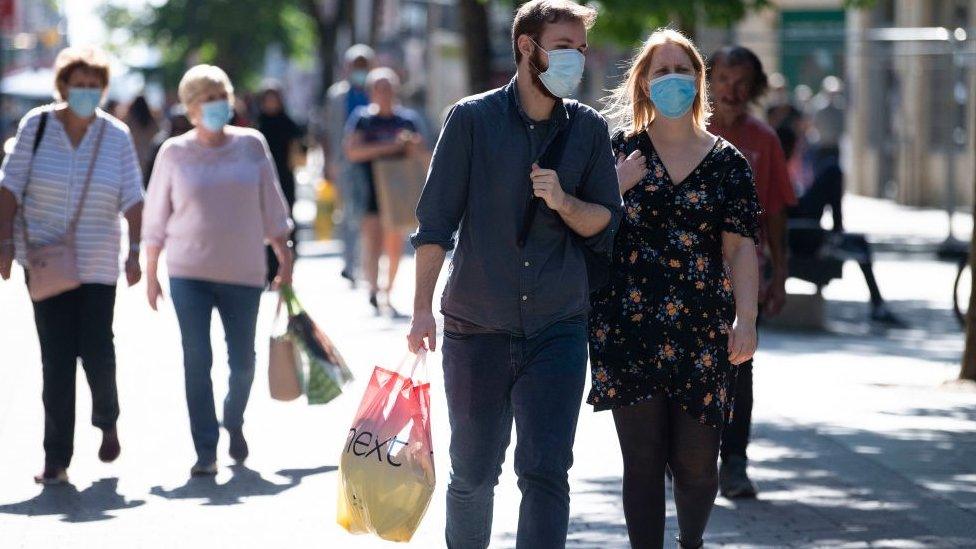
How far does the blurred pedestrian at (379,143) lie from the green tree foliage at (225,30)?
32904 mm

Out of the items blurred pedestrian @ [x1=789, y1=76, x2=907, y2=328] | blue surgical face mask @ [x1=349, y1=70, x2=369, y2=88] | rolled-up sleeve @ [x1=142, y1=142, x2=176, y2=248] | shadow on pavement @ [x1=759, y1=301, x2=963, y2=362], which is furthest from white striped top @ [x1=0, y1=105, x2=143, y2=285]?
blue surgical face mask @ [x1=349, y1=70, x2=369, y2=88]

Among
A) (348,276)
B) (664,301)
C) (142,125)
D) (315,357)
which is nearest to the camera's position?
(664,301)

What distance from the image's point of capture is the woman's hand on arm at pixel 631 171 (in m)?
5.70

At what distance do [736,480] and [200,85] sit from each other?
286cm

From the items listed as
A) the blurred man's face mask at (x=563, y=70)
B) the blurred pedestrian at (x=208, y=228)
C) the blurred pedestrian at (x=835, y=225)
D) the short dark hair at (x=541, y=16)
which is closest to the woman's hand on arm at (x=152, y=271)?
the blurred pedestrian at (x=208, y=228)

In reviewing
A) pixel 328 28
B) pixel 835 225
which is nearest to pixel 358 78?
pixel 835 225

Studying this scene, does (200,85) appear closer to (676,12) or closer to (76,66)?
(76,66)

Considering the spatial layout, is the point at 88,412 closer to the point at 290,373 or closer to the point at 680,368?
the point at 290,373

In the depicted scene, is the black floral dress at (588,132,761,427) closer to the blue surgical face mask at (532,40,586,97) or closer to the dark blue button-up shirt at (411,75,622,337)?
the dark blue button-up shirt at (411,75,622,337)

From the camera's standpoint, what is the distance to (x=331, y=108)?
54.0ft

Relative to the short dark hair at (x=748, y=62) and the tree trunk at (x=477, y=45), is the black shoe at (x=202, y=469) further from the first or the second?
the tree trunk at (x=477, y=45)

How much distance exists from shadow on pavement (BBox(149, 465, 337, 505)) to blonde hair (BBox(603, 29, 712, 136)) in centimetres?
266

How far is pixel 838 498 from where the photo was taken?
7.64 m

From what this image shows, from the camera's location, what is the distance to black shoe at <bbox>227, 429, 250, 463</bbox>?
28.2 feet
